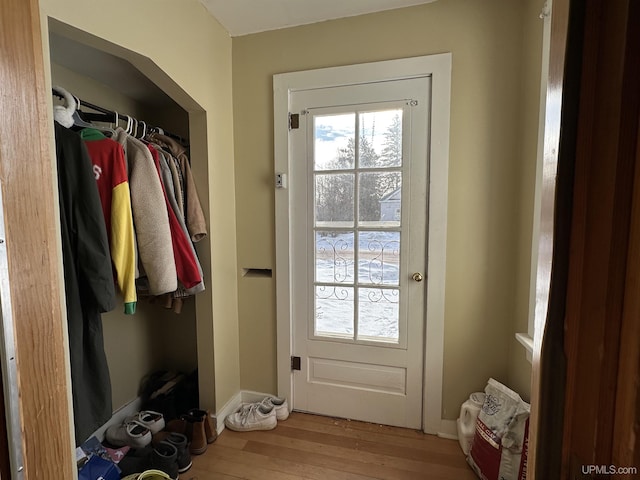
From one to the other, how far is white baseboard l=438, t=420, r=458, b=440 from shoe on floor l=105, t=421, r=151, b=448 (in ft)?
5.28

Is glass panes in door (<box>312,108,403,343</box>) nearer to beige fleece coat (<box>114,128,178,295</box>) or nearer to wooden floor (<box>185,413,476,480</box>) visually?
wooden floor (<box>185,413,476,480</box>)

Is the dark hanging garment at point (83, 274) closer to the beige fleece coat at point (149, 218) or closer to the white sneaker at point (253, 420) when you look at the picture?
the beige fleece coat at point (149, 218)

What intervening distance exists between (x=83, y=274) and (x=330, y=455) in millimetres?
1453

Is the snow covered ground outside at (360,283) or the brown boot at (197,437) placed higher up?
the snow covered ground outside at (360,283)

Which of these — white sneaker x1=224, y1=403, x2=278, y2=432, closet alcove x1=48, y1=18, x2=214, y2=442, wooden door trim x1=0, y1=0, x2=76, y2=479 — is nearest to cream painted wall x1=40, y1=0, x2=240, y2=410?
closet alcove x1=48, y1=18, x2=214, y2=442

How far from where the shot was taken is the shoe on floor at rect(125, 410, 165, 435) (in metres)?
1.64

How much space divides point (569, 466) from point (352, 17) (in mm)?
1990

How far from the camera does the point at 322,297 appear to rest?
1.81 meters

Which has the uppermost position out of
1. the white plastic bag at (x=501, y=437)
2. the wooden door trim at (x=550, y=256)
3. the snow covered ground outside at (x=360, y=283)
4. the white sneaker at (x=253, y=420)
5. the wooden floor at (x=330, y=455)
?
the wooden door trim at (x=550, y=256)

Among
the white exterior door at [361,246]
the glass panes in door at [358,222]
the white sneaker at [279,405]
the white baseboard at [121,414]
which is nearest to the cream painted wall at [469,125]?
the white exterior door at [361,246]

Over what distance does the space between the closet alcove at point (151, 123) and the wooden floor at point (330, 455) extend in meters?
0.32

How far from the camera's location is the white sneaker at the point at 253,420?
1729 mm

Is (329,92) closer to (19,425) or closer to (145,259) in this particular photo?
(145,259)

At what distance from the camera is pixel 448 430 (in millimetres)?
1665
